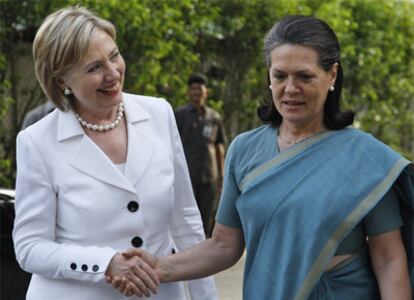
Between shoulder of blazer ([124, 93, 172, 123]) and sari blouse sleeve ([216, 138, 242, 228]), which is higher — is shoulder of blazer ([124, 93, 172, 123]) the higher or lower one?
the higher one

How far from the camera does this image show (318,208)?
120 inches

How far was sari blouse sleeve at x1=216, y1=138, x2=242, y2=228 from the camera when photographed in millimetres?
3307

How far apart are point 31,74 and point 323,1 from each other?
13.3 feet

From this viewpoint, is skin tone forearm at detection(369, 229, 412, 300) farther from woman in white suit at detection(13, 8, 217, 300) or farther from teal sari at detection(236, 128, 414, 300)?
woman in white suit at detection(13, 8, 217, 300)

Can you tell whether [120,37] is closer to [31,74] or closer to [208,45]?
[31,74]

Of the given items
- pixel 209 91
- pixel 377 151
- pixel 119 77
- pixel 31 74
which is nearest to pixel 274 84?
pixel 377 151

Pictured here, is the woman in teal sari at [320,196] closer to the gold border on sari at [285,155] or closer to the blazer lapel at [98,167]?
the gold border on sari at [285,155]

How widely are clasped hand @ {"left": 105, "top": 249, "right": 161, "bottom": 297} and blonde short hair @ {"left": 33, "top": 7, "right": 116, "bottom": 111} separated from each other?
2.16 feet

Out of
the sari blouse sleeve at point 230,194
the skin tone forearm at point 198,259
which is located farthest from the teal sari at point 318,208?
the skin tone forearm at point 198,259

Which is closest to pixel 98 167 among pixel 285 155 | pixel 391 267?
pixel 285 155

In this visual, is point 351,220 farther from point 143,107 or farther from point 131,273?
point 143,107

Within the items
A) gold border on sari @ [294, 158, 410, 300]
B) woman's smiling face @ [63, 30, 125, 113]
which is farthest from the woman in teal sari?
woman's smiling face @ [63, 30, 125, 113]

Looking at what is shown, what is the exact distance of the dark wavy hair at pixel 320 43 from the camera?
3.11 metres

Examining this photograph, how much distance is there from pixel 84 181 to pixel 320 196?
85 centimetres
